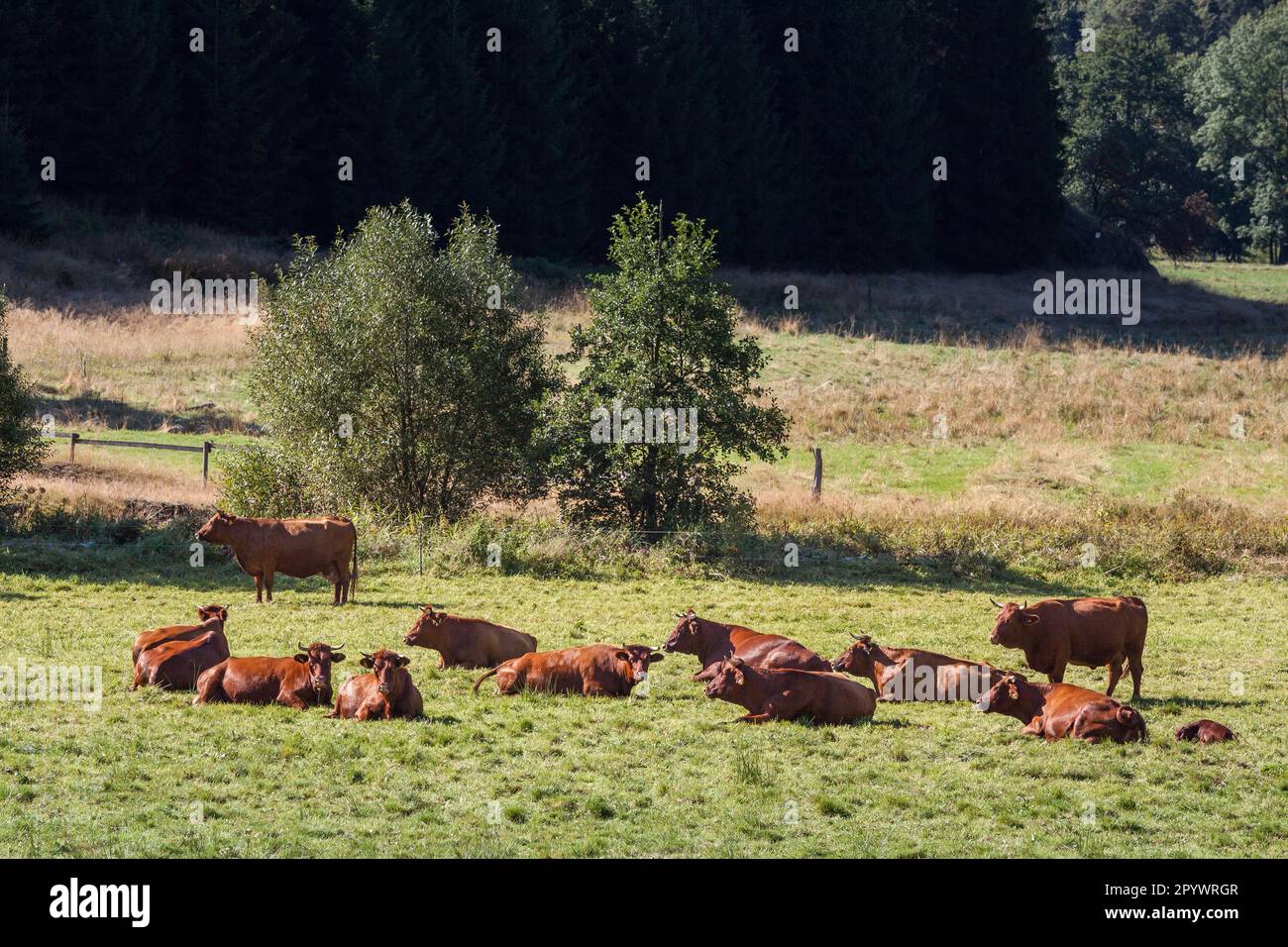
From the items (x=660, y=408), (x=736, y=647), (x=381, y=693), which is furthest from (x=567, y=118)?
(x=381, y=693)

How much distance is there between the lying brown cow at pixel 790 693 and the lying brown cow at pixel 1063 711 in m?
1.44

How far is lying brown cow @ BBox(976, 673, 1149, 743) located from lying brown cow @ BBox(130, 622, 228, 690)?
902 cm

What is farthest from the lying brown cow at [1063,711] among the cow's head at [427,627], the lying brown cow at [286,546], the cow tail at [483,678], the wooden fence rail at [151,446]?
the wooden fence rail at [151,446]

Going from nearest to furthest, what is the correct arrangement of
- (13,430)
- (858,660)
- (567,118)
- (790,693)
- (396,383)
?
(790,693) → (858,660) → (13,430) → (396,383) → (567,118)

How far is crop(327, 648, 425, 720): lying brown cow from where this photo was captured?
16.4m

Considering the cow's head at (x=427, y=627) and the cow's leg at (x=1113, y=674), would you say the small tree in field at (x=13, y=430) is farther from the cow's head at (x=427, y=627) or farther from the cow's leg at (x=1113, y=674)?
the cow's leg at (x=1113, y=674)

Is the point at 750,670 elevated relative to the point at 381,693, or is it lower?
elevated

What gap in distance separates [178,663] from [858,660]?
26.9 ft

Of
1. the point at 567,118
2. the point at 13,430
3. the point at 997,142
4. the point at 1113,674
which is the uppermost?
the point at 997,142

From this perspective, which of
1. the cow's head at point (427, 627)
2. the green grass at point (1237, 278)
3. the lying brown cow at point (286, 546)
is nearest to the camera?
the cow's head at point (427, 627)

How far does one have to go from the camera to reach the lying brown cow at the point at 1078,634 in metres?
18.4

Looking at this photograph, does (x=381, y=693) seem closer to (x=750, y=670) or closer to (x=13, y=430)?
(x=750, y=670)

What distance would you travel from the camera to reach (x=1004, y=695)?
1667 cm
